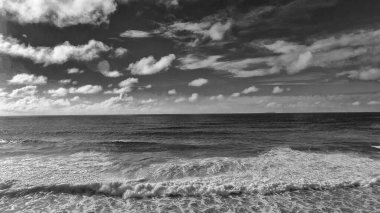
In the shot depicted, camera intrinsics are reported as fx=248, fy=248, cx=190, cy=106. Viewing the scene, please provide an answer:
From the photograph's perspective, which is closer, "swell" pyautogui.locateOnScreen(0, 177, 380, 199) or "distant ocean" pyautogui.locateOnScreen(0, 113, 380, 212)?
"distant ocean" pyautogui.locateOnScreen(0, 113, 380, 212)

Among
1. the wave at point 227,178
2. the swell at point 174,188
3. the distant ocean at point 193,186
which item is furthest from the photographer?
the wave at point 227,178

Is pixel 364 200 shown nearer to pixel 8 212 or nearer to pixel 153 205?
pixel 153 205

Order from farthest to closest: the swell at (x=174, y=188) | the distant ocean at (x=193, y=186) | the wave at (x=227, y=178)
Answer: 1. the wave at (x=227, y=178)
2. the swell at (x=174, y=188)
3. the distant ocean at (x=193, y=186)

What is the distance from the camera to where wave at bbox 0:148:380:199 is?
12617mm

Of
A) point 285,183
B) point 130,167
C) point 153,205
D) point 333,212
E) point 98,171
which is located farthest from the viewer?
point 130,167

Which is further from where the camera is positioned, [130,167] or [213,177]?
[130,167]

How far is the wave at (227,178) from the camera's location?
12.6m

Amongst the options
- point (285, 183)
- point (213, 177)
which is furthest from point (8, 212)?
point (285, 183)

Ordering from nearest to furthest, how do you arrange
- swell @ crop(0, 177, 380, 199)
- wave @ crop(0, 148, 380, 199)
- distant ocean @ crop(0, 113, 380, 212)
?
1. distant ocean @ crop(0, 113, 380, 212)
2. swell @ crop(0, 177, 380, 199)
3. wave @ crop(0, 148, 380, 199)

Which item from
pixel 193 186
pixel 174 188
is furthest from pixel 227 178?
pixel 174 188

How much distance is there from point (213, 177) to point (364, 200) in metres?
7.36

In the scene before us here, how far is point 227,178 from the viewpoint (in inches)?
570

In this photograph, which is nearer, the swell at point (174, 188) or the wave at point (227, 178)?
the swell at point (174, 188)

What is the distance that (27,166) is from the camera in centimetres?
1803
